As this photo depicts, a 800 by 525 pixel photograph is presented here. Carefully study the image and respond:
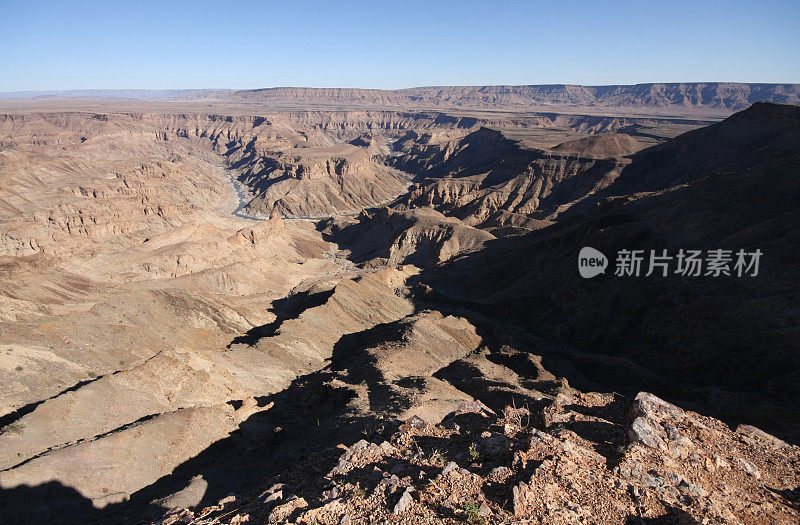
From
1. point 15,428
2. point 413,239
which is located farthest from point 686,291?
point 15,428

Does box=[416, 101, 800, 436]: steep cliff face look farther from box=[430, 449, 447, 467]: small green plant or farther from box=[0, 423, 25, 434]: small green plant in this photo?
box=[0, 423, 25, 434]: small green plant

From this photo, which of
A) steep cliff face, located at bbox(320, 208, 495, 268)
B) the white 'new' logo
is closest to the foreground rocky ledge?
the white 'new' logo

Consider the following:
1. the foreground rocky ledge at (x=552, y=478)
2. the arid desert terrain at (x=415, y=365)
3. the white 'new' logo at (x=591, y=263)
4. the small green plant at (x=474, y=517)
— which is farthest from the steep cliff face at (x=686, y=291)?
the small green plant at (x=474, y=517)

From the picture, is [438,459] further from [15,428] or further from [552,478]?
[15,428]

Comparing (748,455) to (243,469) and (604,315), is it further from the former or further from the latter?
(604,315)

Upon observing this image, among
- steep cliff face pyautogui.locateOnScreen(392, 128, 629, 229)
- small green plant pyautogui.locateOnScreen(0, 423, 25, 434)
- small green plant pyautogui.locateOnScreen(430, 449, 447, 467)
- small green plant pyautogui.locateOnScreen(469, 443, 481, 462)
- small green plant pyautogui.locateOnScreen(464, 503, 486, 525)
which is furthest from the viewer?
steep cliff face pyautogui.locateOnScreen(392, 128, 629, 229)
